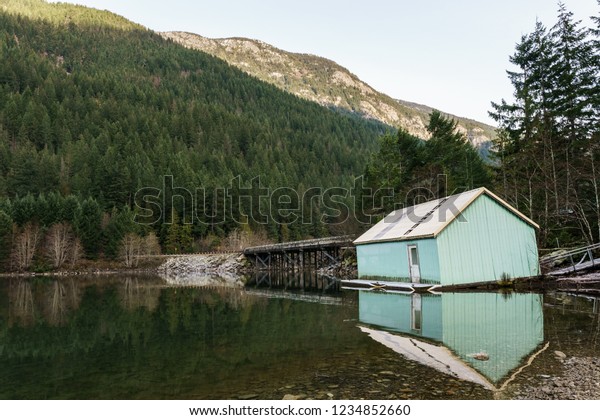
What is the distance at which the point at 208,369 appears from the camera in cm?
898

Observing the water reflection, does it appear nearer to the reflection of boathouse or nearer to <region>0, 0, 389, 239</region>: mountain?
the reflection of boathouse

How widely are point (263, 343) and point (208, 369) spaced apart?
274cm

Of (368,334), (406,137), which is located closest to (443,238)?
(368,334)

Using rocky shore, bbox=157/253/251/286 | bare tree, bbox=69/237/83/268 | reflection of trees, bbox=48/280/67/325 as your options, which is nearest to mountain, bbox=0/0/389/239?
bare tree, bbox=69/237/83/268

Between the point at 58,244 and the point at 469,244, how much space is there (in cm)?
6154

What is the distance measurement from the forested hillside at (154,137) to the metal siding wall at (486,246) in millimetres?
61544

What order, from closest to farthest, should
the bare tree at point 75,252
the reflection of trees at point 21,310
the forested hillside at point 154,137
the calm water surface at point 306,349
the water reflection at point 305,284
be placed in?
the calm water surface at point 306,349, the reflection of trees at point 21,310, the water reflection at point 305,284, the bare tree at point 75,252, the forested hillside at point 154,137

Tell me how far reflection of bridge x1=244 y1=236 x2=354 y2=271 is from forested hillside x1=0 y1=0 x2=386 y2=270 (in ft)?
73.4

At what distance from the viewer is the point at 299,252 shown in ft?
180

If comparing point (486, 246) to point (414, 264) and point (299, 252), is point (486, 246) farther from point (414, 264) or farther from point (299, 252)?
point (299, 252)

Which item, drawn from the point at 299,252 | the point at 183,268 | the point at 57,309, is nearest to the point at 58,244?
the point at 183,268

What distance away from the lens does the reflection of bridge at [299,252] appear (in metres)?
42.2

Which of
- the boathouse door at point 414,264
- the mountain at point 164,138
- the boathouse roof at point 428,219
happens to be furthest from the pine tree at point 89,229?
the boathouse door at point 414,264

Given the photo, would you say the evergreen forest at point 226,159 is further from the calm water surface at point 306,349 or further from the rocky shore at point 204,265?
the calm water surface at point 306,349
